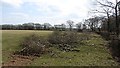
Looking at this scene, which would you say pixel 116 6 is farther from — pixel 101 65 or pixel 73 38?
pixel 101 65

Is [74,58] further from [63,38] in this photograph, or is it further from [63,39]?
[63,38]

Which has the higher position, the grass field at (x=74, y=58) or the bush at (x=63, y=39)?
the bush at (x=63, y=39)

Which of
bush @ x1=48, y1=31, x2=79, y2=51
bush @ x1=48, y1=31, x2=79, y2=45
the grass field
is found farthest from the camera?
bush @ x1=48, y1=31, x2=79, y2=45

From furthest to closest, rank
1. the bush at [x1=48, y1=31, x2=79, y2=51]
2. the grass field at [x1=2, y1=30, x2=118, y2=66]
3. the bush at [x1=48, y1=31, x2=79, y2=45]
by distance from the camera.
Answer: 1. the bush at [x1=48, y1=31, x2=79, y2=45]
2. the bush at [x1=48, y1=31, x2=79, y2=51]
3. the grass field at [x1=2, y1=30, x2=118, y2=66]

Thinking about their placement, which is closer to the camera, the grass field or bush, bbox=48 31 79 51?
the grass field

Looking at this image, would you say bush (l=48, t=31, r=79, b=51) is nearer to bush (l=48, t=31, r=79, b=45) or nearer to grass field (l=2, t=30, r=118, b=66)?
bush (l=48, t=31, r=79, b=45)

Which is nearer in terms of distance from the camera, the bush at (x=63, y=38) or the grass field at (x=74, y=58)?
the grass field at (x=74, y=58)

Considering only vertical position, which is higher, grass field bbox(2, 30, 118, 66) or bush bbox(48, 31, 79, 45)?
bush bbox(48, 31, 79, 45)

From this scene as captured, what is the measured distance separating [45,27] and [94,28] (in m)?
17.0

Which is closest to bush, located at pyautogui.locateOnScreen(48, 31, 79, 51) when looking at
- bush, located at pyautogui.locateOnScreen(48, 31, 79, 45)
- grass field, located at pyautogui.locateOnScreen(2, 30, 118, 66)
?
Answer: bush, located at pyautogui.locateOnScreen(48, 31, 79, 45)

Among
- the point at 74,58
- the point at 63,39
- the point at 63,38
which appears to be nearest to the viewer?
the point at 74,58

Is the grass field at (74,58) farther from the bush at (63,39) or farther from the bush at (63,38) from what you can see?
the bush at (63,38)

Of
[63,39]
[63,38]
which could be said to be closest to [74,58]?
[63,39]

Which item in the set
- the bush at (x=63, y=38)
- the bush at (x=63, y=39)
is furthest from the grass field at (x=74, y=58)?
the bush at (x=63, y=38)
